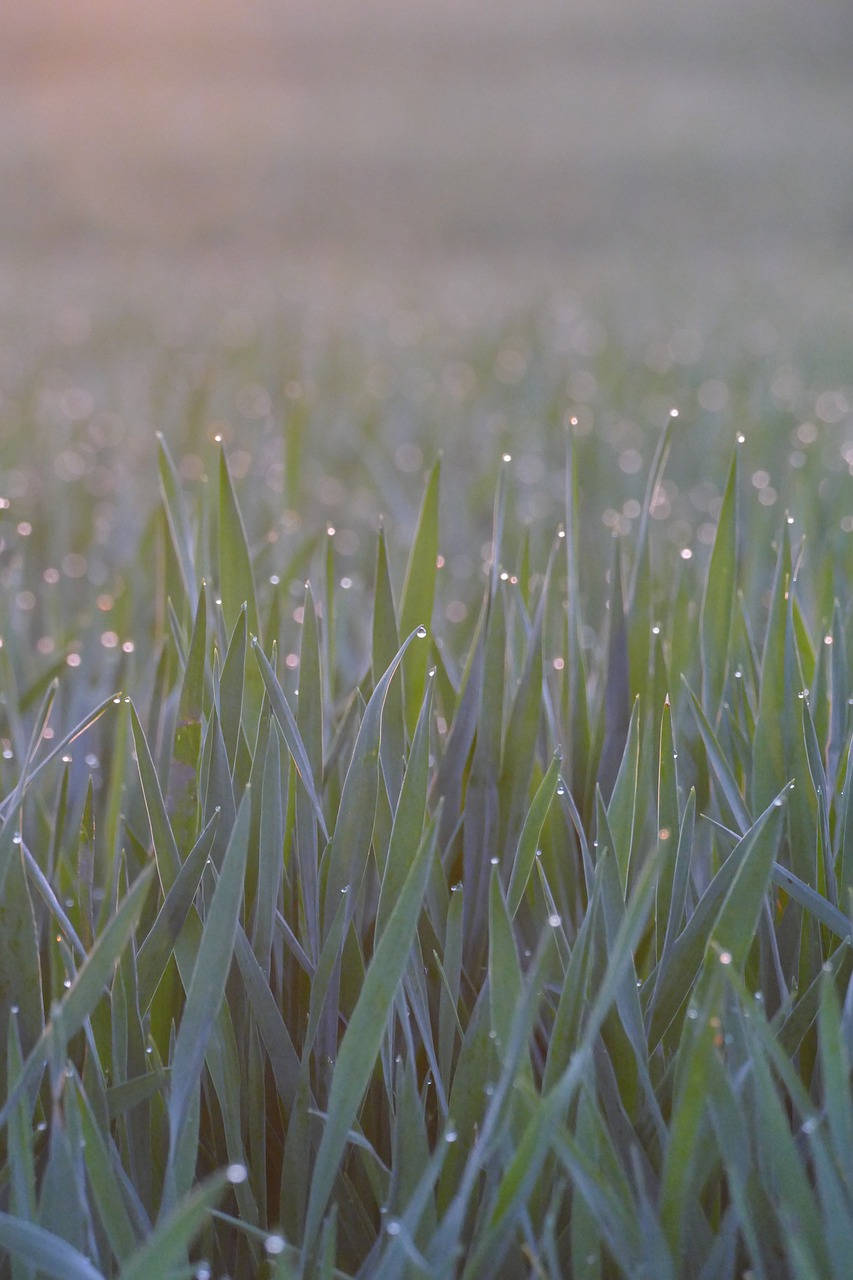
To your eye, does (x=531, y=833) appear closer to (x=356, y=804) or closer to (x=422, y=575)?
(x=356, y=804)

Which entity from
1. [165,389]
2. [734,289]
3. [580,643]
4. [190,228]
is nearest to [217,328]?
[165,389]

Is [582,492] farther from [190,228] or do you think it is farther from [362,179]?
[362,179]

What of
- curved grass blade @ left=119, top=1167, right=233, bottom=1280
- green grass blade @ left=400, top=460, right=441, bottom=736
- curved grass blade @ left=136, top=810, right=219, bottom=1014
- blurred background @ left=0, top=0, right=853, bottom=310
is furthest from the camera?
blurred background @ left=0, top=0, right=853, bottom=310

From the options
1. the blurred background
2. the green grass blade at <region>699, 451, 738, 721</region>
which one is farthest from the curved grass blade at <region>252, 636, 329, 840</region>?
the blurred background

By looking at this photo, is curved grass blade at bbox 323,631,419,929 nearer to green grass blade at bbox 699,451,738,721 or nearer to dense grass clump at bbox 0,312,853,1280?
dense grass clump at bbox 0,312,853,1280

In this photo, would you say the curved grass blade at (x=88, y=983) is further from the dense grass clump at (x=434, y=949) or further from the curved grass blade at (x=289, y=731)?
the curved grass blade at (x=289, y=731)

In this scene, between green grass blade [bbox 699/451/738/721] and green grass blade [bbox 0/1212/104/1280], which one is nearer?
green grass blade [bbox 0/1212/104/1280]

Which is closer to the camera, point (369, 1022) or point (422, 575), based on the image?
point (369, 1022)

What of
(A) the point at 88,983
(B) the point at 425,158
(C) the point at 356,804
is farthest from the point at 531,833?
(B) the point at 425,158
